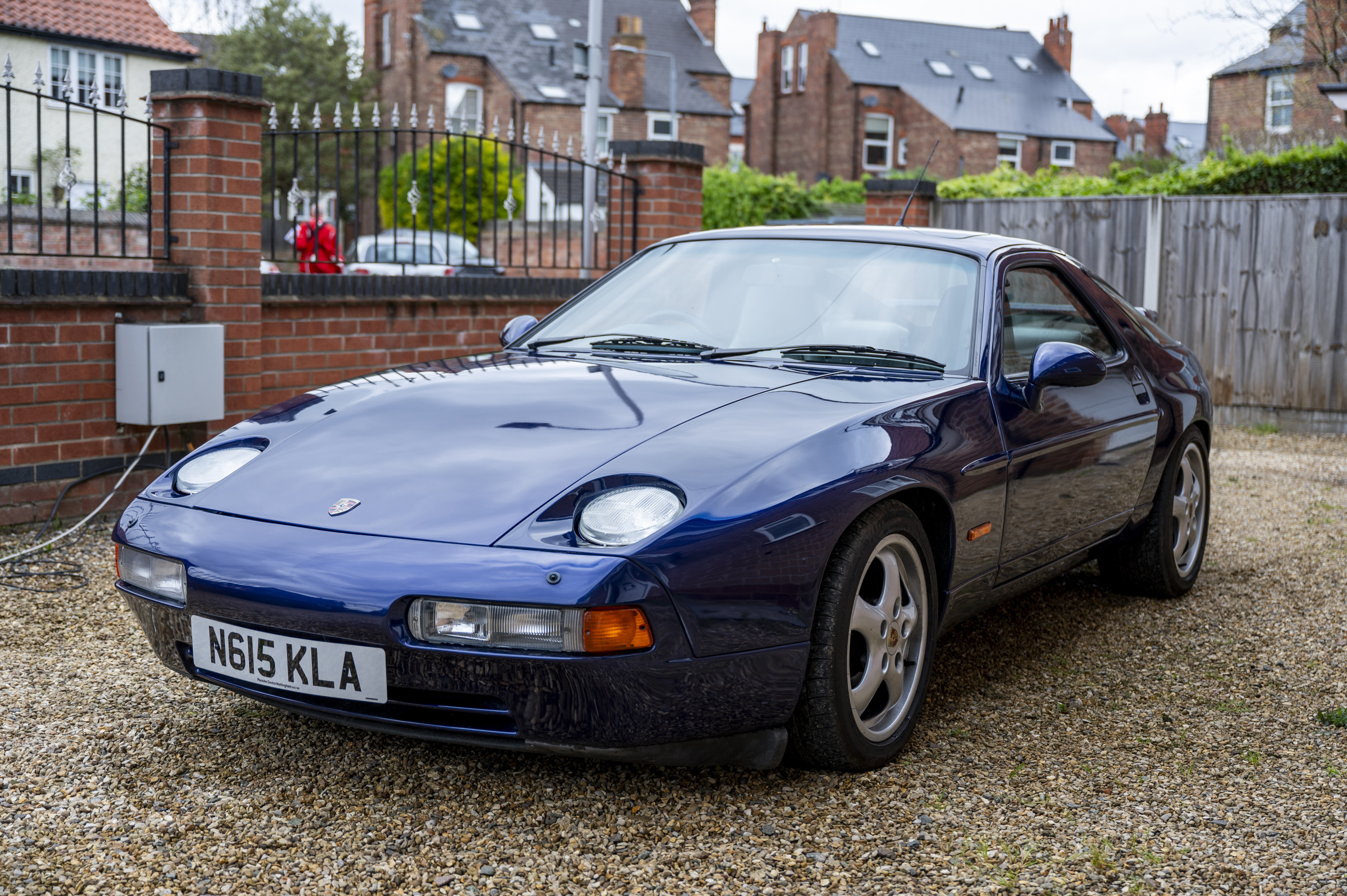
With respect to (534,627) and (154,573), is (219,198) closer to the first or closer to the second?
(154,573)

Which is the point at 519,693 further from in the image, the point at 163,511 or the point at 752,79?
the point at 752,79

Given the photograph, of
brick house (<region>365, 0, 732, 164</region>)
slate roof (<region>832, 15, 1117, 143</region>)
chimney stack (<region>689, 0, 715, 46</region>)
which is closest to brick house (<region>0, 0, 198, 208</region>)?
brick house (<region>365, 0, 732, 164</region>)

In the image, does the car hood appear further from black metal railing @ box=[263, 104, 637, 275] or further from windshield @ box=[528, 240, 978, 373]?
black metal railing @ box=[263, 104, 637, 275]

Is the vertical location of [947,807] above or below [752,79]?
below

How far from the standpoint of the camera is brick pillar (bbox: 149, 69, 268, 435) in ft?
21.0

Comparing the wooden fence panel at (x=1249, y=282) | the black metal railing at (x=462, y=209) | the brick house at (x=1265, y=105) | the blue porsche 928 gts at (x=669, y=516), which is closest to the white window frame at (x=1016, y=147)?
the brick house at (x=1265, y=105)

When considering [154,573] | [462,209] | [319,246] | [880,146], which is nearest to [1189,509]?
[154,573]

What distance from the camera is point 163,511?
3.12 metres

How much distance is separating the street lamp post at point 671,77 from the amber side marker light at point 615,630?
117ft

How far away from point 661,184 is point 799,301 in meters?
5.84

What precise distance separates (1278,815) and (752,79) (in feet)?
234

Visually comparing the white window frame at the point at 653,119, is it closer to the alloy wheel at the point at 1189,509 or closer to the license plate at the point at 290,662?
the alloy wheel at the point at 1189,509

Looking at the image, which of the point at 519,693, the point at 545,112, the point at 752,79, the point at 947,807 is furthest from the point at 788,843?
the point at 752,79

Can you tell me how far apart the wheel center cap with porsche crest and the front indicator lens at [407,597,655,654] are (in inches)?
14.4
